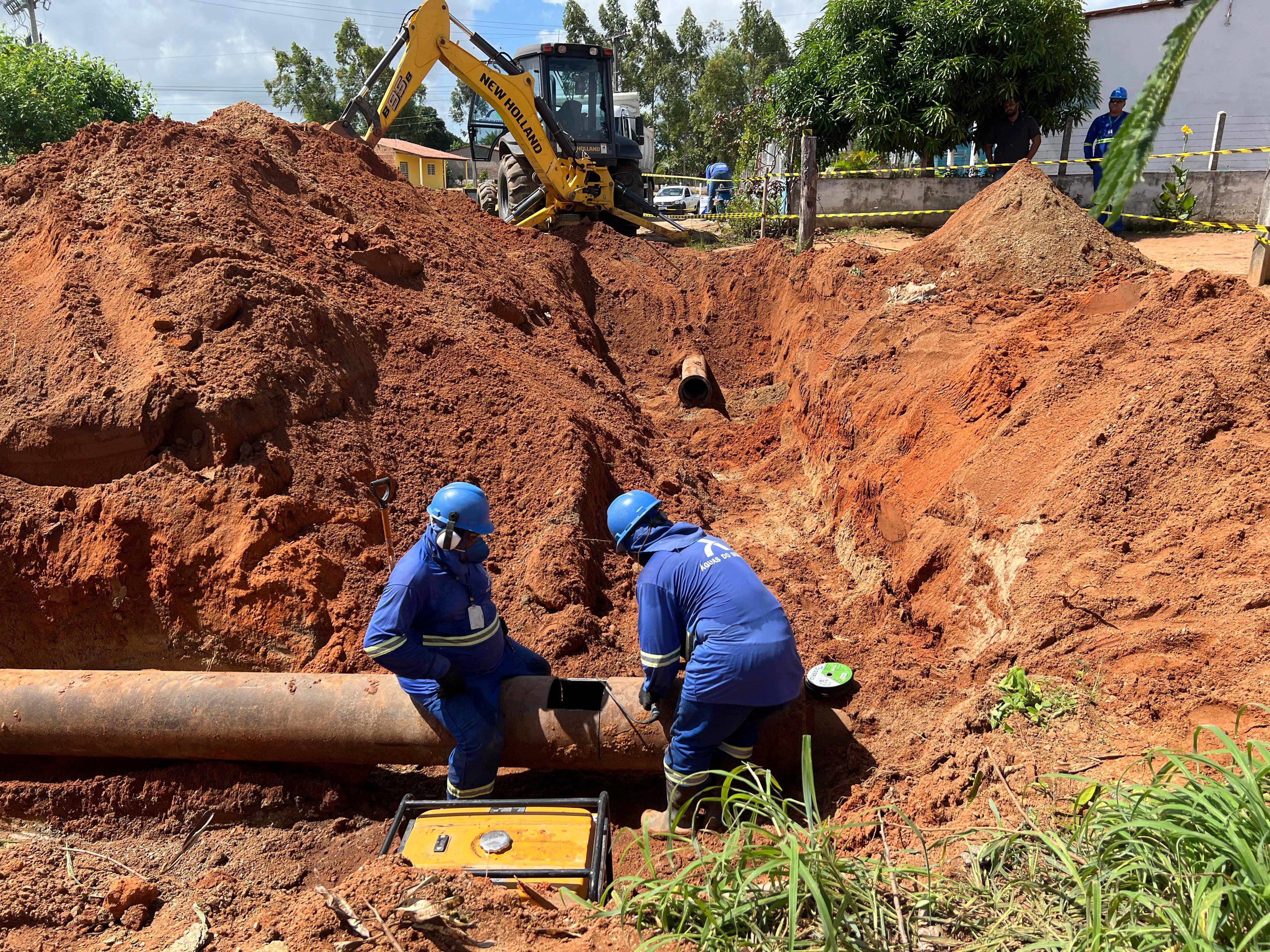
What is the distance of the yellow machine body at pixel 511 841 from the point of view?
10.9ft

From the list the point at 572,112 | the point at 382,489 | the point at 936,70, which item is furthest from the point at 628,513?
the point at 936,70

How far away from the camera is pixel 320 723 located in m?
4.22

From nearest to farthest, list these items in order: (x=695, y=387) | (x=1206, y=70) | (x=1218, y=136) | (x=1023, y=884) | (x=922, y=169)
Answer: (x=1023, y=884)
(x=695, y=387)
(x=1218, y=136)
(x=922, y=169)
(x=1206, y=70)

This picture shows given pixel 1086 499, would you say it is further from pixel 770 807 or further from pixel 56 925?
pixel 56 925

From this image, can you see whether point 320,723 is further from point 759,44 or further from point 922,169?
point 759,44

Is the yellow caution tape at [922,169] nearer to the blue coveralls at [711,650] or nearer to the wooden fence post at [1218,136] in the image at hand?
the wooden fence post at [1218,136]

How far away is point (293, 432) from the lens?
578 centimetres

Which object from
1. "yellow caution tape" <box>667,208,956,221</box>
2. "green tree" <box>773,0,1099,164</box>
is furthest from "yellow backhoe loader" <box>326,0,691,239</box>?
"green tree" <box>773,0,1099,164</box>

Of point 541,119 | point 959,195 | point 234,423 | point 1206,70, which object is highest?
point 1206,70

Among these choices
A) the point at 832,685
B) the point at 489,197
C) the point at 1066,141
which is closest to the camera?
the point at 832,685

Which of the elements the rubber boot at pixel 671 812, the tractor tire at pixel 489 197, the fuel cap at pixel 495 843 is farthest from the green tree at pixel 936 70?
the fuel cap at pixel 495 843

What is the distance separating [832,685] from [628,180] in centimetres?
1300

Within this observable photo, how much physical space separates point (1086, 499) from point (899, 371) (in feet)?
9.96

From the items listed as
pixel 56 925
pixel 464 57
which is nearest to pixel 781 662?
pixel 56 925
